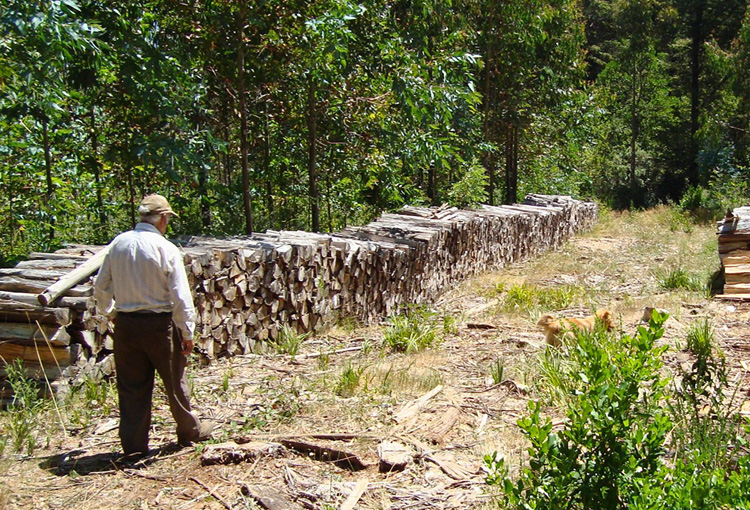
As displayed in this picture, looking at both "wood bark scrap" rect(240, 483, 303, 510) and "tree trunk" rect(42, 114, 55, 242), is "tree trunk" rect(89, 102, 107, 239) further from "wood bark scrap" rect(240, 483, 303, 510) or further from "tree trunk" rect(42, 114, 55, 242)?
"wood bark scrap" rect(240, 483, 303, 510)

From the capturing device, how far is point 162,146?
7.25 m

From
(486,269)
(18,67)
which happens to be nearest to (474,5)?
(486,269)

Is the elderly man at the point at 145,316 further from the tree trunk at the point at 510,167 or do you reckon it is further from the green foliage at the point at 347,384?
the tree trunk at the point at 510,167

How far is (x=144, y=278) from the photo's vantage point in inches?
174

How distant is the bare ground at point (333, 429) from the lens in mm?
4012

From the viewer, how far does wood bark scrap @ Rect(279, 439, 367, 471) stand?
4.37 metres

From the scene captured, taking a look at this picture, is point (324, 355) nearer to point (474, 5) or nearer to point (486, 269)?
point (486, 269)

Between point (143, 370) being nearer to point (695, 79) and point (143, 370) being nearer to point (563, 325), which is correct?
point (563, 325)

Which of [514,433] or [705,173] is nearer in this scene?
[514,433]

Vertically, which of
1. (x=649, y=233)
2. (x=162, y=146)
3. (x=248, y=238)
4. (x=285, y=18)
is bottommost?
(x=649, y=233)

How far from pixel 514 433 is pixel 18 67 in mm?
5868

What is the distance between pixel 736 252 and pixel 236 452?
8.61 meters

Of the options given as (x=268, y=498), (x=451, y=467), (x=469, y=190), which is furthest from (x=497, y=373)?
(x=469, y=190)

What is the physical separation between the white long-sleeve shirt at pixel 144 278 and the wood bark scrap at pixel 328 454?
1.07m
